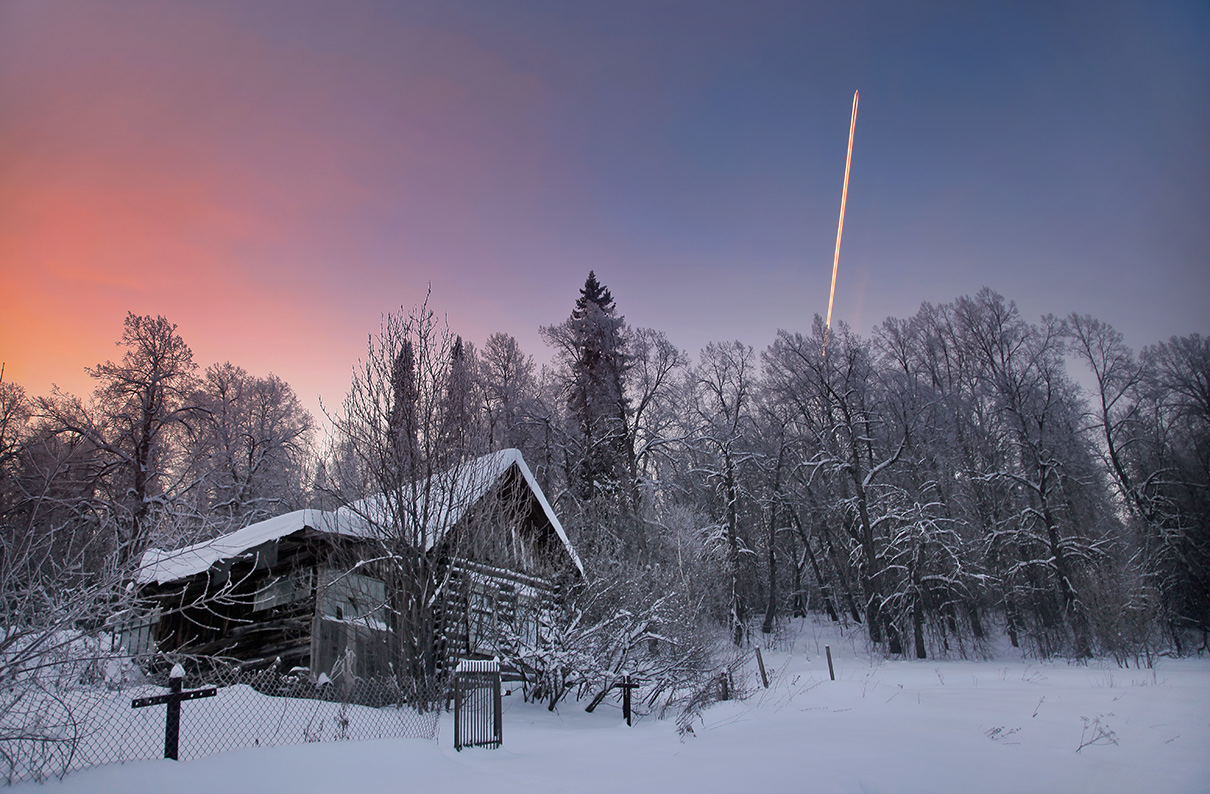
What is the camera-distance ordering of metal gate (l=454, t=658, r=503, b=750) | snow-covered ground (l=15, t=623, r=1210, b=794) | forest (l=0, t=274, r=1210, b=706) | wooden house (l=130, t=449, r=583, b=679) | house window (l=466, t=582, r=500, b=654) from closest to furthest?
snow-covered ground (l=15, t=623, r=1210, b=794) → metal gate (l=454, t=658, r=503, b=750) → wooden house (l=130, t=449, r=583, b=679) → house window (l=466, t=582, r=500, b=654) → forest (l=0, t=274, r=1210, b=706)

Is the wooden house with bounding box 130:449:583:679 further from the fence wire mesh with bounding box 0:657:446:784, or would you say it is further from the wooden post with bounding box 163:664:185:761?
the wooden post with bounding box 163:664:185:761

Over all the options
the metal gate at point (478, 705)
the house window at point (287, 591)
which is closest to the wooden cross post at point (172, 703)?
the metal gate at point (478, 705)

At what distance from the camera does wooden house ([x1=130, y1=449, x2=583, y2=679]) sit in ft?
36.6

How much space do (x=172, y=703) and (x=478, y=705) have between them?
338cm

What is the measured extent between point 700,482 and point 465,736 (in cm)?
2527

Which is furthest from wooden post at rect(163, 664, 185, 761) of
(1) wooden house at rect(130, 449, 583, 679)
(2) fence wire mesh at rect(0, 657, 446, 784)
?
(1) wooden house at rect(130, 449, 583, 679)

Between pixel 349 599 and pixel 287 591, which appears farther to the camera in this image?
pixel 287 591

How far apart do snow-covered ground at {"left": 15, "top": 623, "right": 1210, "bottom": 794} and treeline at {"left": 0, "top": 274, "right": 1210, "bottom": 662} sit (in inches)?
247

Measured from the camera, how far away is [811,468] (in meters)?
30.2

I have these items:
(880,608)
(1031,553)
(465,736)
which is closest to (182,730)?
(465,736)

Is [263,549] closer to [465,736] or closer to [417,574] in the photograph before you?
[417,574]

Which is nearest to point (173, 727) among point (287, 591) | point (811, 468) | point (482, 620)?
point (482, 620)

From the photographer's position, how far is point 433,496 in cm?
1166

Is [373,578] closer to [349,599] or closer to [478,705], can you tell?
[349,599]
